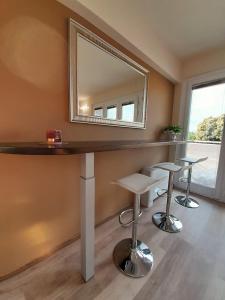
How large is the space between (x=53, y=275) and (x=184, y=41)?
3049 mm

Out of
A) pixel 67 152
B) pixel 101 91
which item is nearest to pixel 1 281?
pixel 67 152

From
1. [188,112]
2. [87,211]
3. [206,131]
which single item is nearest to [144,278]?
[87,211]

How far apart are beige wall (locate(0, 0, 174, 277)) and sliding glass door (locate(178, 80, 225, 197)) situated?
6.66ft

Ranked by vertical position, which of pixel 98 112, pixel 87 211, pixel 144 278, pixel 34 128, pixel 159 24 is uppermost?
pixel 159 24

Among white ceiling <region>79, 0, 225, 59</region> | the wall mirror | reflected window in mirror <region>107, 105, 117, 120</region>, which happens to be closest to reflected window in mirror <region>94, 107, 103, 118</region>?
the wall mirror

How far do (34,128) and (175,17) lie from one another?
1.93 meters

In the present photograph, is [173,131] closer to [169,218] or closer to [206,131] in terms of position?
[206,131]

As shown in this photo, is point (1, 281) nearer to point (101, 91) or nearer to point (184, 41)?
point (101, 91)

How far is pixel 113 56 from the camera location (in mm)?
1512

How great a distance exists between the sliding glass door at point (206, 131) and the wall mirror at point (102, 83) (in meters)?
1.15

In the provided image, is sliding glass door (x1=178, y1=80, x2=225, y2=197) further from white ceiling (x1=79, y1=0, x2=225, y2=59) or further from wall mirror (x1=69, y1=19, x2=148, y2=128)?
wall mirror (x1=69, y1=19, x2=148, y2=128)

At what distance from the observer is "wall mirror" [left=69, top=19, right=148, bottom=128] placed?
48.3 inches

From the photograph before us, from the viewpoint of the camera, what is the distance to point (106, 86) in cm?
152

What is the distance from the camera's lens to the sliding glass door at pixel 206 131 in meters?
2.27
